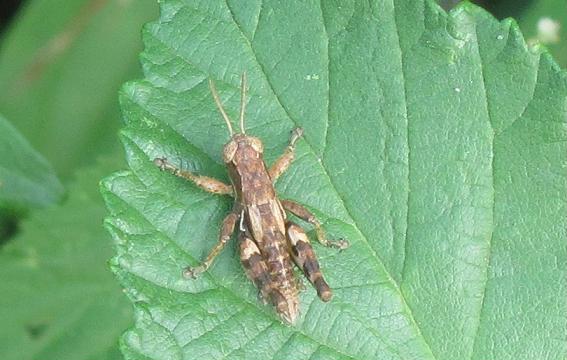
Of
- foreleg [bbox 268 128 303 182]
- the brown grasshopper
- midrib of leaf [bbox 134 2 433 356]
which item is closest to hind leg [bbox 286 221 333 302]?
the brown grasshopper

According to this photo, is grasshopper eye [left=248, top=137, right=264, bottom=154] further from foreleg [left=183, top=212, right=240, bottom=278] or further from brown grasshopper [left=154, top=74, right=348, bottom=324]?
foreleg [left=183, top=212, right=240, bottom=278]

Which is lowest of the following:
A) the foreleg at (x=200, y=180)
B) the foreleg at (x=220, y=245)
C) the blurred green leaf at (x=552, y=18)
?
the foreleg at (x=220, y=245)

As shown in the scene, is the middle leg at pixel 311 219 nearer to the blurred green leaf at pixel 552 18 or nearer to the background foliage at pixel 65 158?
the background foliage at pixel 65 158

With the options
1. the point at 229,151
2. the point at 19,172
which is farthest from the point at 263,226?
the point at 19,172

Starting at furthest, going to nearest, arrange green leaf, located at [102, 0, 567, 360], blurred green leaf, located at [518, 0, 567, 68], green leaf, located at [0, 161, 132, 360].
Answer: blurred green leaf, located at [518, 0, 567, 68] < green leaf, located at [0, 161, 132, 360] < green leaf, located at [102, 0, 567, 360]

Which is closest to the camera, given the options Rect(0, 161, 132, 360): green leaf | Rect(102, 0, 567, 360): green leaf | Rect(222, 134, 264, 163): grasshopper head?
Rect(102, 0, 567, 360): green leaf

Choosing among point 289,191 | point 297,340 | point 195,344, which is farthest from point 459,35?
Result: point 195,344

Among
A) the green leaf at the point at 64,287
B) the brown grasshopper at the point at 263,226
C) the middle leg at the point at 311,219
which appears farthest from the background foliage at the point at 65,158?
the middle leg at the point at 311,219
